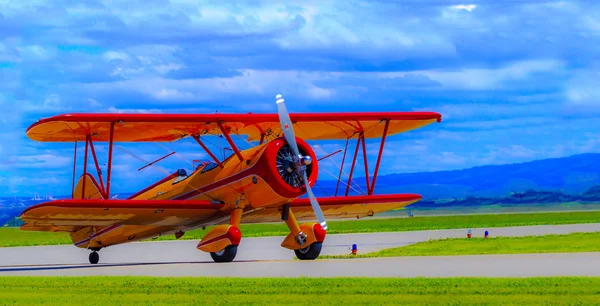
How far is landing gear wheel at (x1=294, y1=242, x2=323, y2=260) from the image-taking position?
26.5 metres

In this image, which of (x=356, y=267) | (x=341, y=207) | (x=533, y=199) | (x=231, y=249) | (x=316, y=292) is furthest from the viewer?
(x=533, y=199)

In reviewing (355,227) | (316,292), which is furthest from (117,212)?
(355,227)

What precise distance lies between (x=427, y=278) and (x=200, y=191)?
1105 centimetres

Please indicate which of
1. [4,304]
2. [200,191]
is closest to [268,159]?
[200,191]

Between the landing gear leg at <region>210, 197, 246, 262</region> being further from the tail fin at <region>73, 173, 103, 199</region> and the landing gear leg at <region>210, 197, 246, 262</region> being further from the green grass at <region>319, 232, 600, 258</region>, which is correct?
the tail fin at <region>73, 173, 103, 199</region>

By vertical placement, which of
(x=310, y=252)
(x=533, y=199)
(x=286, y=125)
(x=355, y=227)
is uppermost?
(x=533, y=199)

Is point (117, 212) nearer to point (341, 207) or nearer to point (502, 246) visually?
point (341, 207)

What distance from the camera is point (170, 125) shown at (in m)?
27.6

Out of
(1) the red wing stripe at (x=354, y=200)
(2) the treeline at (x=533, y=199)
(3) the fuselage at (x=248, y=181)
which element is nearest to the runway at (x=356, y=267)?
(3) the fuselage at (x=248, y=181)

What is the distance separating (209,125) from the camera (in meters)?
27.7

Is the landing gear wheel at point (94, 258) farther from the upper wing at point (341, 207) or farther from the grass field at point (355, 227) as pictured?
the grass field at point (355, 227)

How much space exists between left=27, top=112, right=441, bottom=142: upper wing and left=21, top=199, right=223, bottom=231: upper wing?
A: 2290 millimetres

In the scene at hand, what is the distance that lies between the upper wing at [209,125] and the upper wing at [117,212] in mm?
2290

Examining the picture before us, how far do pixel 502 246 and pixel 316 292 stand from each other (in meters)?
15.8
